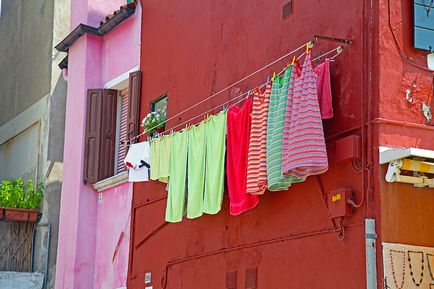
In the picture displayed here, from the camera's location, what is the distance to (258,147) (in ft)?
33.4

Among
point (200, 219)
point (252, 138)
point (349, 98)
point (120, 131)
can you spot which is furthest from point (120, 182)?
point (349, 98)

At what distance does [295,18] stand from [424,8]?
1768mm

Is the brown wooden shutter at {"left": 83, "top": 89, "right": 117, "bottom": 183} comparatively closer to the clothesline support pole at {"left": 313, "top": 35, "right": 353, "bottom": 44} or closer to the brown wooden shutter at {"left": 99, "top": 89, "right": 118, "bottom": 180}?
the brown wooden shutter at {"left": 99, "top": 89, "right": 118, "bottom": 180}

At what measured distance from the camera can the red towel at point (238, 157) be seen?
420 inches

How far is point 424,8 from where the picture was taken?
9.62 meters

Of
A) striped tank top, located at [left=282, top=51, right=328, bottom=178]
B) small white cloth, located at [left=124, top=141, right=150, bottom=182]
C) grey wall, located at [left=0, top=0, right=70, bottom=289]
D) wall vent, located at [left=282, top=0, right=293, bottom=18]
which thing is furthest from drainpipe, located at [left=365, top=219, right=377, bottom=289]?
grey wall, located at [left=0, top=0, right=70, bottom=289]

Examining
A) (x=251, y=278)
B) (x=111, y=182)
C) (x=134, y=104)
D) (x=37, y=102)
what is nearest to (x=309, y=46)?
(x=251, y=278)

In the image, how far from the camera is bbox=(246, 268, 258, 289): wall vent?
10.8 m

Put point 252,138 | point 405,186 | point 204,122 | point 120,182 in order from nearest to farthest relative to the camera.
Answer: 1. point 405,186
2. point 252,138
3. point 204,122
4. point 120,182

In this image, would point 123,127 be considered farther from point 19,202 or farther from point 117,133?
point 19,202

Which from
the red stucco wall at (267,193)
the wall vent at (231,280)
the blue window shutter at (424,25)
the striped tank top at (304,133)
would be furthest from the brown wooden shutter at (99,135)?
the blue window shutter at (424,25)

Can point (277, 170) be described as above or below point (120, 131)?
below

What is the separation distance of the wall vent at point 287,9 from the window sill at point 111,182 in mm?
4789

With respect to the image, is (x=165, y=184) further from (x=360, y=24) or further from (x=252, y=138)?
(x=360, y=24)
